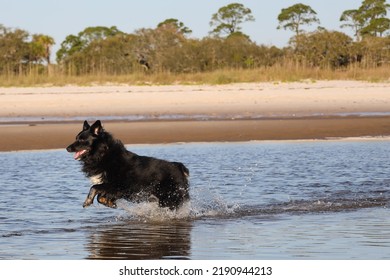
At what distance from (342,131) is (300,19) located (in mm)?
39485

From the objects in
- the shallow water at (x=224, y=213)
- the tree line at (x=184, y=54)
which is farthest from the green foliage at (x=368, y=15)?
the shallow water at (x=224, y=213)

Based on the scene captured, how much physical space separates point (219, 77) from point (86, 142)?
19429mm

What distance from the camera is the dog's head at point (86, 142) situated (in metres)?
9.01

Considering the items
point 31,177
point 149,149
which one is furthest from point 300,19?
point 31,177

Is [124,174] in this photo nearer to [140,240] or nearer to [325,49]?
[140,240]

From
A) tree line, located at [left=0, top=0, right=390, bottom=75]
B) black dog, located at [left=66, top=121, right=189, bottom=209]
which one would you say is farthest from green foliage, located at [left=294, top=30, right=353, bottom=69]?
black dog, located at [left=66, top=121, right=189, bottom=209]

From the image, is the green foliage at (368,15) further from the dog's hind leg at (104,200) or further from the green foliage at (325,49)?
the dog's hind leg at (104,200)

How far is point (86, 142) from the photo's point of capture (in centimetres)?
902

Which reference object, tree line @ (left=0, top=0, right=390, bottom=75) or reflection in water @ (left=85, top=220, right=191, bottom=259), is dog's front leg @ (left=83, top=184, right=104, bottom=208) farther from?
tree line @ (left=0, top=0, right=390, bottom=75)

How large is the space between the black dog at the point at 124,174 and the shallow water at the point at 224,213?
15 centimetres

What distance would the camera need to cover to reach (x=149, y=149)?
1526 cm

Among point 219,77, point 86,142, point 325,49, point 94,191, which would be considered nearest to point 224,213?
point 94,191

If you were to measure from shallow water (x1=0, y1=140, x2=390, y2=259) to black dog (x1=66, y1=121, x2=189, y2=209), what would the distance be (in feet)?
0.51

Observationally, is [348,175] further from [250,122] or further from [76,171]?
[250,122]
